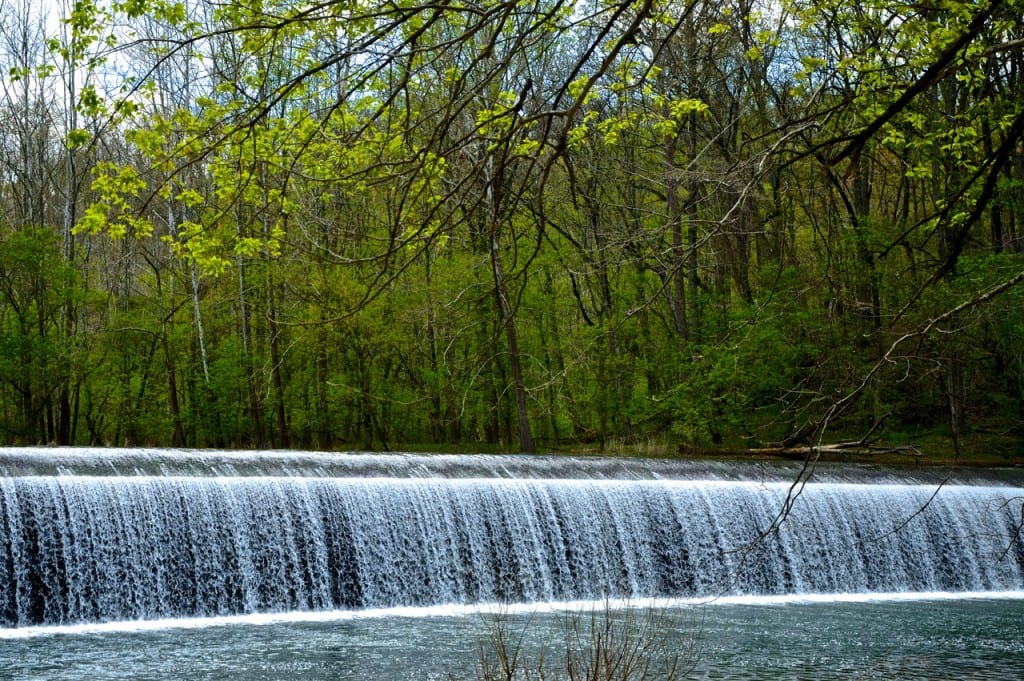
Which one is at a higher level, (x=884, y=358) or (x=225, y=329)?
(x=225, y=329)

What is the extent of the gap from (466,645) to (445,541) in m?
3.58

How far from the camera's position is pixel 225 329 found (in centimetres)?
2677

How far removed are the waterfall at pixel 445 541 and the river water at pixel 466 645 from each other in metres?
0.56

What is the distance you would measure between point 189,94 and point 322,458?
43.5 feet

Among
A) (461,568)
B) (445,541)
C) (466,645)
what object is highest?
(445,541)

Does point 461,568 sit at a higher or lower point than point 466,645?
higher

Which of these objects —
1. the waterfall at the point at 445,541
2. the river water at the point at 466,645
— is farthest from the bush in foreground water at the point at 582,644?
the waterfall at the point at 445,541

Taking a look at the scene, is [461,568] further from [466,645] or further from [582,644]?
[582,644]

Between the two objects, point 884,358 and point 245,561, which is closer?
point 884,358

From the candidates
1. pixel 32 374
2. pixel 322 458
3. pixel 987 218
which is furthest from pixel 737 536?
pixel 32 374

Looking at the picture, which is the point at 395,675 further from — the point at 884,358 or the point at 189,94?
the point at 189,94

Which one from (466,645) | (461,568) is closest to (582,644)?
(466,645)

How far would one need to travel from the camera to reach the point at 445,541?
13281mm

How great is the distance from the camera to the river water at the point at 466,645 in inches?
336
